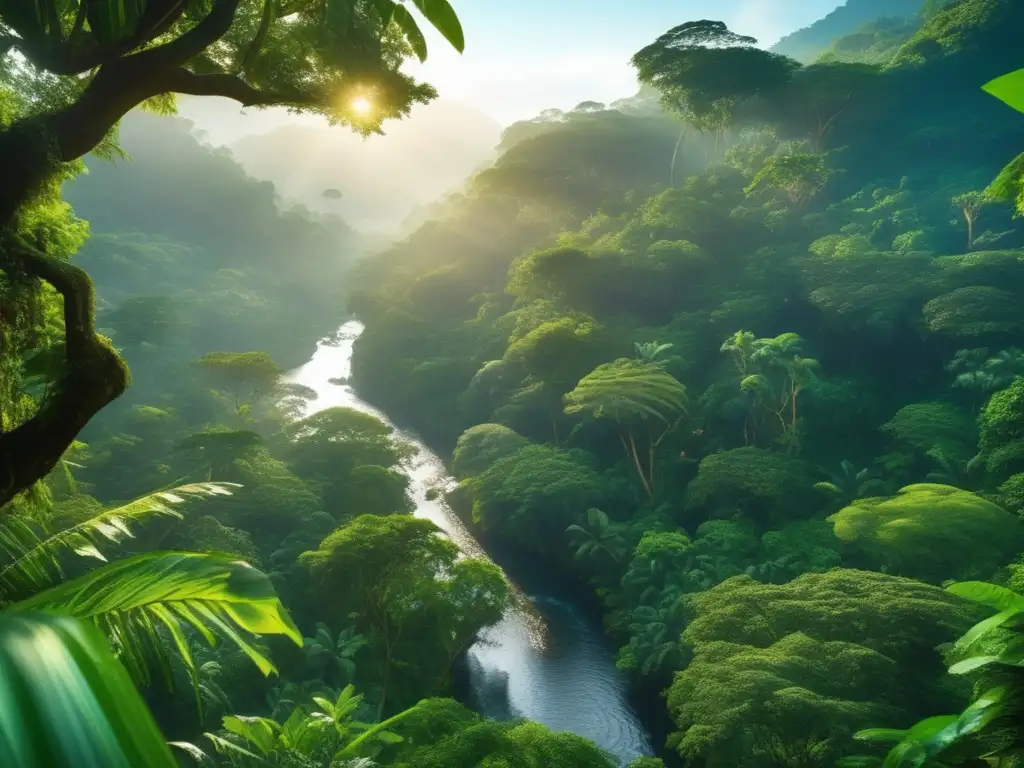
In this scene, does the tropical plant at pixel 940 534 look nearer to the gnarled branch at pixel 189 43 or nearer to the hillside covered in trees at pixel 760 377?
the hillside covered in trees at pixel 760 377

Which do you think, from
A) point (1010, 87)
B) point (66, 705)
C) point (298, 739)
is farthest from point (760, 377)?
point (66, 705)

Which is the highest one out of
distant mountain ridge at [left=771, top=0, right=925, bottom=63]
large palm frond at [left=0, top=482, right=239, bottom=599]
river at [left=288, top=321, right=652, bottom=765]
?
distant mountain ridge at [left=771, top=0, right=925, bottom=63]

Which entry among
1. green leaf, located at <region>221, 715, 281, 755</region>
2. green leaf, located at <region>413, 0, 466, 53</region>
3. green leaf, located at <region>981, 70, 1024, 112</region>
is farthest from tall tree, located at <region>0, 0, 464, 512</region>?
green leaf, located at <region>221, 715, 281, 755</region>

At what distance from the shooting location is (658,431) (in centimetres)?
2302

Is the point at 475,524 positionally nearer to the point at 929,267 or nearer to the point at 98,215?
the point at 929,267

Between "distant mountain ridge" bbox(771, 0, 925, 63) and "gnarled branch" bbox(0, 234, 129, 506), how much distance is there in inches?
3376

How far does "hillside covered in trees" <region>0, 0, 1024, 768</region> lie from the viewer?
3541 millimetres

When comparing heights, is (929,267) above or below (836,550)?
above

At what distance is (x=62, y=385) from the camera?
11.2ft

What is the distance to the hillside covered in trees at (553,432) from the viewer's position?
11.6 feet

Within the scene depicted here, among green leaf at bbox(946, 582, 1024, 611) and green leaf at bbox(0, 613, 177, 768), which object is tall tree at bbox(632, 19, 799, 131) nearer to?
green leaf at bbox(946, 582, 1024, 611)

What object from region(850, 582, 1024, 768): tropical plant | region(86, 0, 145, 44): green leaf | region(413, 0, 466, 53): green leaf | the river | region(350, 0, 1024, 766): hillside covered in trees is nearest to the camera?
region(413, 0, 466, 53): green leaf

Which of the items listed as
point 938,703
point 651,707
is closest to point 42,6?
point 938,703

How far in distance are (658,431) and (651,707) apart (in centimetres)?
1047
